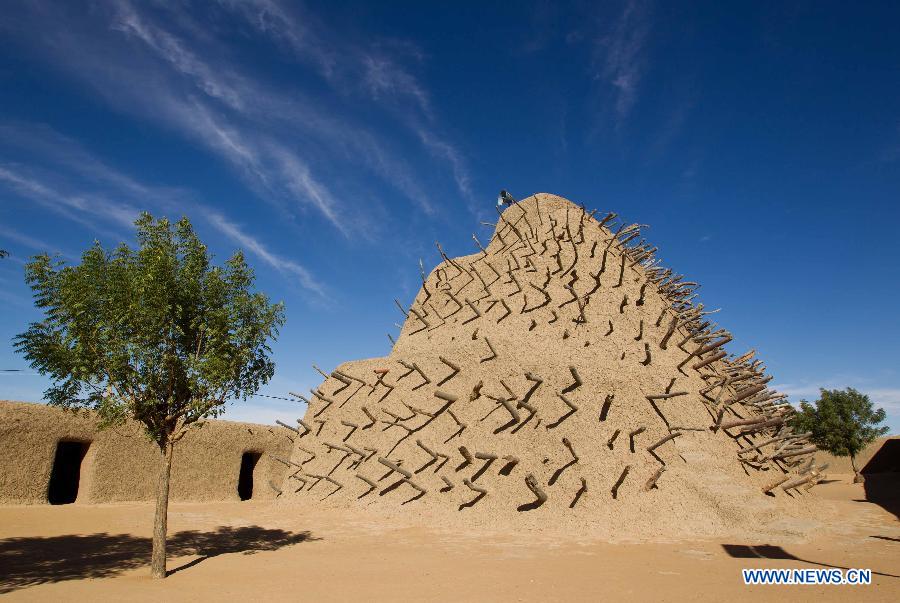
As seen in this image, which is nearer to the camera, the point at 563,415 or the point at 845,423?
the point at 563,415

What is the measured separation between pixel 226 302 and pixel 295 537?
6780 mm

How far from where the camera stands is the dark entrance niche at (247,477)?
80.5 ft

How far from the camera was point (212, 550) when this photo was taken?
11.8 m

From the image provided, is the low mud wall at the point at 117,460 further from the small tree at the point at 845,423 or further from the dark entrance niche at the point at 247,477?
the small tree at the point at 845,423

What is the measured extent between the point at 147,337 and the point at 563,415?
11345 millimetres

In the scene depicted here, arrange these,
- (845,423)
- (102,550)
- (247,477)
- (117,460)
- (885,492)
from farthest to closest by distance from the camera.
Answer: (845,423) < (247,477) < (885,492) < (117,460) < (102,550)

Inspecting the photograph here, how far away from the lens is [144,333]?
9.69 metres

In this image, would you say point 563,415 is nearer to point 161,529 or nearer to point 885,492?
point 161,529

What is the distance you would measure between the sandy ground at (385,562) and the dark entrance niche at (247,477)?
895 centimetres

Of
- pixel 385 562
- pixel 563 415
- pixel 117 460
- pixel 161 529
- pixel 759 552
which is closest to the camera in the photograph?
pixel 161 529

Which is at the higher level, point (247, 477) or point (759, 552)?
point (247, 477)

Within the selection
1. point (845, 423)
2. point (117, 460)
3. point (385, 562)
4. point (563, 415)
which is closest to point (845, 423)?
point (845, 423)

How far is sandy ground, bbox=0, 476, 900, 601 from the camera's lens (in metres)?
Result: 7.91

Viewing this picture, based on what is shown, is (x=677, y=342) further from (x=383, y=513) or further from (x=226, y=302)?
(x=226, y=302)
